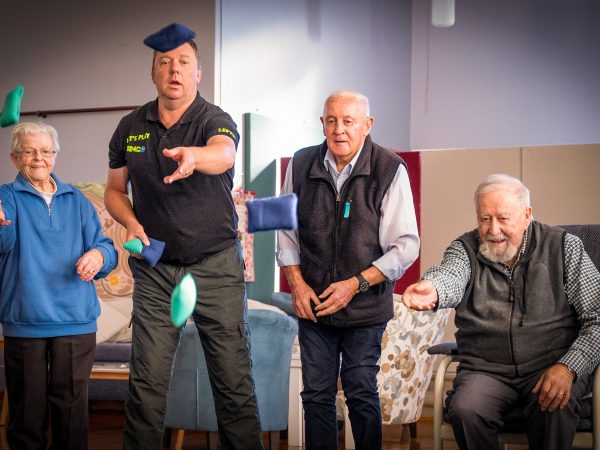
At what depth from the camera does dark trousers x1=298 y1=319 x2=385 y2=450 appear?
2635mm

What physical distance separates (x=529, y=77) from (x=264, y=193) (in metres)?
3.36

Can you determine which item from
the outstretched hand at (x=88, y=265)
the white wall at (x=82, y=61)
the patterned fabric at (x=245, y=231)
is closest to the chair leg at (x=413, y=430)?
the patterned fabric at (x=245, y=231)

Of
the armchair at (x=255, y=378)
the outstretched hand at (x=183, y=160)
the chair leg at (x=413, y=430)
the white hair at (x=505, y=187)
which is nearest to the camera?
the outstretched hand at (x=183, y=160)

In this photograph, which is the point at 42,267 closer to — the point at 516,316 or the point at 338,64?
the point at 516,316

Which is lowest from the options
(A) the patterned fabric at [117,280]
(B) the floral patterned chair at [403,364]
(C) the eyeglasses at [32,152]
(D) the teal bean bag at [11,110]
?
(B) the floral patterned chair at [403,364]

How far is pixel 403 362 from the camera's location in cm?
412

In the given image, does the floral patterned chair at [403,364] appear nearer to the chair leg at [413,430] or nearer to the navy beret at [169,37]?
the chair leg at [413,430]

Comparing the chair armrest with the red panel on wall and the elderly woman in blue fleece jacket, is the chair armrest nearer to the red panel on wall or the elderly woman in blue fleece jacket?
the elderly woman in blue fleece jacket

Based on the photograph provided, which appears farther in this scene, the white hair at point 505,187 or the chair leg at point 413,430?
the chair leg at point 413,430

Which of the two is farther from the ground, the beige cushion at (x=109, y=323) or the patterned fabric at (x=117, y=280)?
the patterned fabric at (x=117, y=280)

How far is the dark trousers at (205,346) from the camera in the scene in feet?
8.13

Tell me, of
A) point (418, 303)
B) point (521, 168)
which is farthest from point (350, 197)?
point (521, 168)

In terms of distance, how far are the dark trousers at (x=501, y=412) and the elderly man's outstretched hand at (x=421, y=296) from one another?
0.27 m

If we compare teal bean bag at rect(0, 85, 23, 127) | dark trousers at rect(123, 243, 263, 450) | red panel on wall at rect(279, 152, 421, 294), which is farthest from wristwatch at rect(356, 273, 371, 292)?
red panel on wall at rect(279, 152, 421, 294)
